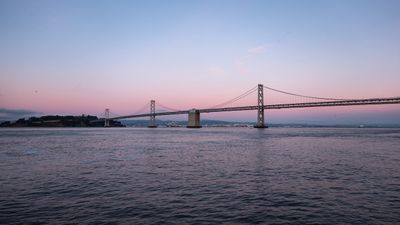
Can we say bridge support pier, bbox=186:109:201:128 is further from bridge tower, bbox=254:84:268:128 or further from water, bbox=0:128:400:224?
water, bbox=0:128:400:224

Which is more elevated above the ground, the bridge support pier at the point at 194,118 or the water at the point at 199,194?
the bridge support pier at the point at 194,118

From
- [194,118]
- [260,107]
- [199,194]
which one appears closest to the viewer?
[199,194]

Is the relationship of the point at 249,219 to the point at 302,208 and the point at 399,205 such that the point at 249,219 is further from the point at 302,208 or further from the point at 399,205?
the point at 399,205

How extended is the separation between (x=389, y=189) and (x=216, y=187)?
6.19 m

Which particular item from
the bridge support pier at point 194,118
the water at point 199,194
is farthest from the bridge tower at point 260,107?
the water at point 199,194

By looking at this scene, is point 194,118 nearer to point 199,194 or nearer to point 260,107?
point 260,107

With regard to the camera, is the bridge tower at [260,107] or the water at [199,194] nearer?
the water at [199,194]

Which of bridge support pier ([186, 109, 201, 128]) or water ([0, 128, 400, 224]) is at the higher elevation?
bridge support pier ([186, 109, 201, 128])

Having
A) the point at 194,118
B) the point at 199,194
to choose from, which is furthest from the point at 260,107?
the point at 199,194

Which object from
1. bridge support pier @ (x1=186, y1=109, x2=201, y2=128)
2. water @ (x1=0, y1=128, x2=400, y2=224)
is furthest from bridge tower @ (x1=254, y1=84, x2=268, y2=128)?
water @ (x1=0, y1=128, x2=400, y2=224)

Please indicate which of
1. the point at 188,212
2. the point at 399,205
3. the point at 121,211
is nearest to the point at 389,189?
the point at 399,205

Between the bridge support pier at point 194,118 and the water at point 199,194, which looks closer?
the water at point 199,194

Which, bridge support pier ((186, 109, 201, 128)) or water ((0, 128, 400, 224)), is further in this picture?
bridge support pier ((186, 109, 201, 128))

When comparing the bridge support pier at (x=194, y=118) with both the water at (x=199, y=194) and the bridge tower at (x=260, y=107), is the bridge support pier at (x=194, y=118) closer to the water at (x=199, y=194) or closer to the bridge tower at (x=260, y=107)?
the bridge tower at (x=260, y=107)
